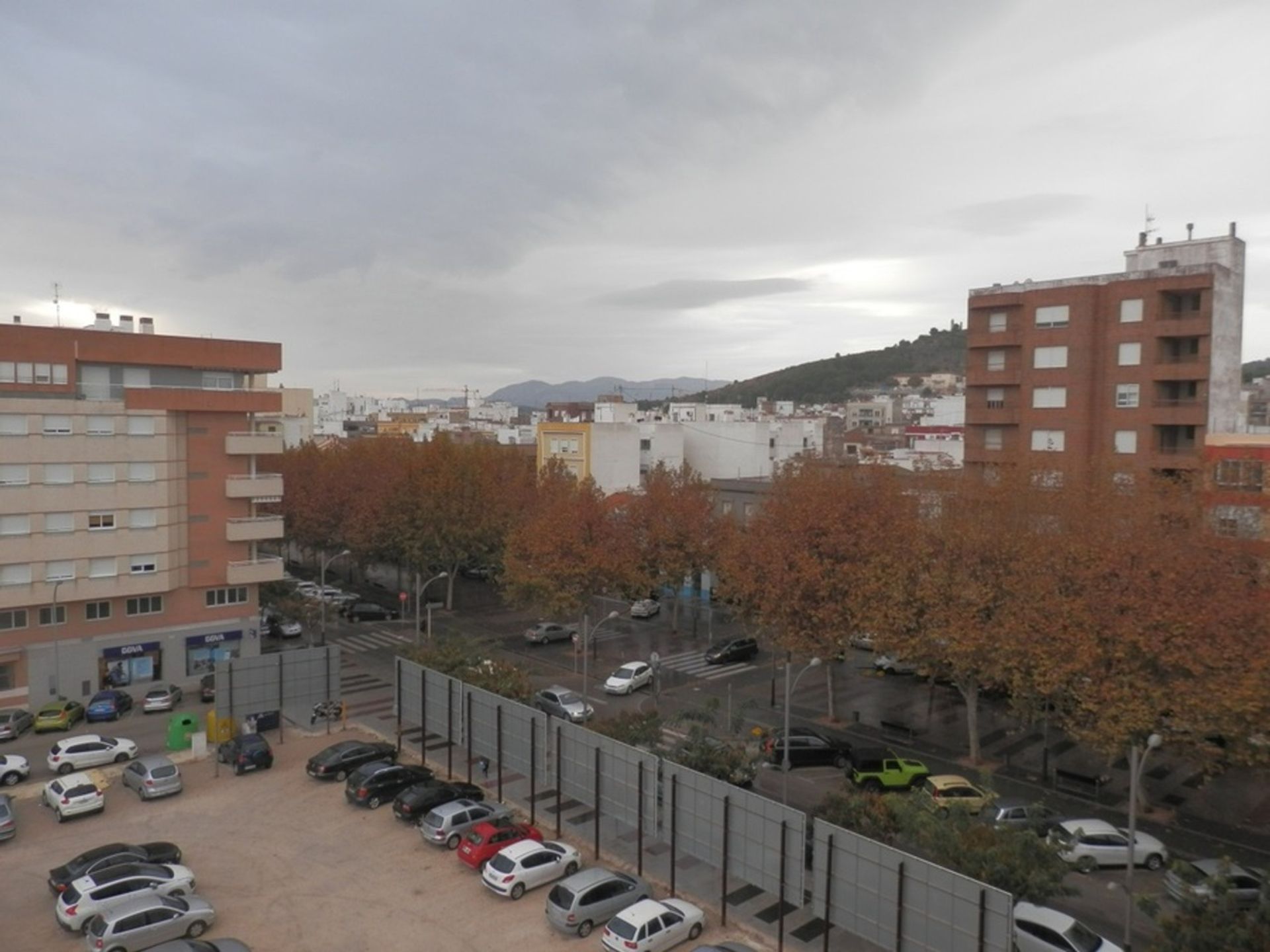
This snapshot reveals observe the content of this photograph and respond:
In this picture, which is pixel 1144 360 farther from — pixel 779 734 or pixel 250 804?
pixel 250 804

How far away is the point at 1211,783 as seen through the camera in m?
31.7

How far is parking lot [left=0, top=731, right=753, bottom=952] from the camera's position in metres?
21.0

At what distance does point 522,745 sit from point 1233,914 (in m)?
18.0

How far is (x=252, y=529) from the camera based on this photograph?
4469 centimetres

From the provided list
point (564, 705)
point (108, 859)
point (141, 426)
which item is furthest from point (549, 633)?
point (108, 859)

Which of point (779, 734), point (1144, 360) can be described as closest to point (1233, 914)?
point (779, 734)

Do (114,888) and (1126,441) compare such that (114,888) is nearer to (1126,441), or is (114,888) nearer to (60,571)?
(60,571)

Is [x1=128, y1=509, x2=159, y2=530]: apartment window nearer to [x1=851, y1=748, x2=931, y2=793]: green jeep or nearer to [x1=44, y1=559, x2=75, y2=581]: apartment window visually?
[x1=44, y1=559, x2=75, y2=581]: apartment window

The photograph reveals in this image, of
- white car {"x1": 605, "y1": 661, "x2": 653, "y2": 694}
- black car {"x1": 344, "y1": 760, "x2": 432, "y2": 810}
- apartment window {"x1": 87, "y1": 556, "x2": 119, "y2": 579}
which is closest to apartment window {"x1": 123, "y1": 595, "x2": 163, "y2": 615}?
apartment window {"x1": 87, "y1": 556, "x2": 119, "y2": 579}

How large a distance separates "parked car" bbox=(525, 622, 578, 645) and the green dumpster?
20.5m

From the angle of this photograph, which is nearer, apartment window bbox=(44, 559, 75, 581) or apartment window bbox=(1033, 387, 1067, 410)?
apartment window bbox=(44, 559, 75, 581)

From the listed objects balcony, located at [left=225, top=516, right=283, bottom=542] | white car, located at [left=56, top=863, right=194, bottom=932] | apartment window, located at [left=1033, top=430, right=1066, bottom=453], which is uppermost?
apartment window, located at [left=1033, top=430, right=1066, bottom=453]

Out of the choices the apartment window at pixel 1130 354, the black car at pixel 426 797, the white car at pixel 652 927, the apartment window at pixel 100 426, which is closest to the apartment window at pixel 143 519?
the apartment window at pixel 100 426

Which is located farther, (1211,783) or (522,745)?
(1211,783)
